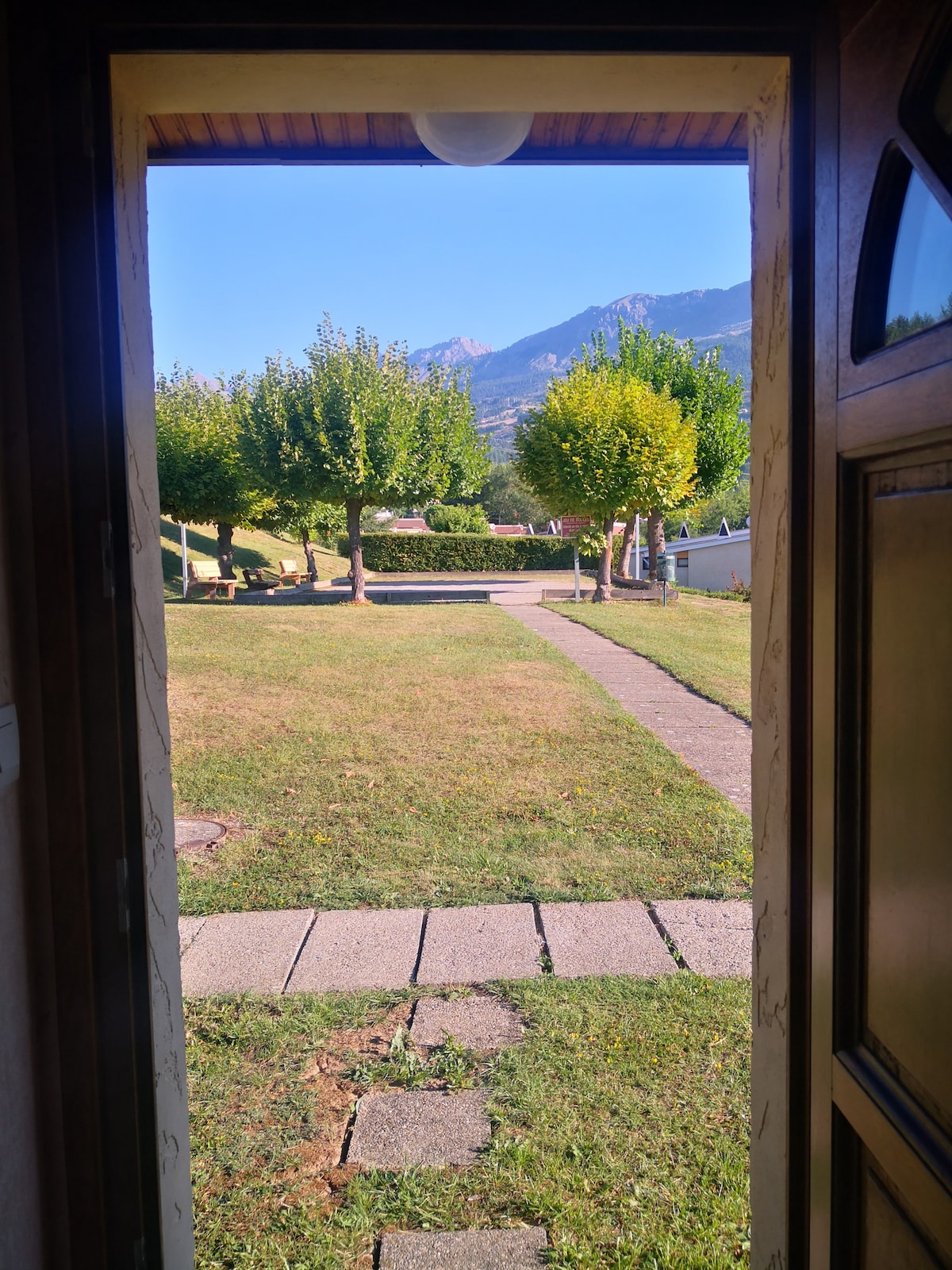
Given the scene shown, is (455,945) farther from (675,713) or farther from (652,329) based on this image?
(652,329)

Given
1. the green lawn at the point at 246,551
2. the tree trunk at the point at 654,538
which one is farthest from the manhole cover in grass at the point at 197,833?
the green lawn at the point at 246,551

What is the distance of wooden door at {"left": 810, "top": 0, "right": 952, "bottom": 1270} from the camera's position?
945 millimetres

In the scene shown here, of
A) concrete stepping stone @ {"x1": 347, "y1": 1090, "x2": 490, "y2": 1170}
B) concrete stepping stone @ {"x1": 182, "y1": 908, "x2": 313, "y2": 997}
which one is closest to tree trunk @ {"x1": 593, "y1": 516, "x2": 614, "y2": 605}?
concrete stepping stone @ {"x1": 182, "y1": 908, "x2": 313, "y2": 997}

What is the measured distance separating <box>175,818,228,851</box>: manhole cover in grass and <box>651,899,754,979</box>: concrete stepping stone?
2.50 meters

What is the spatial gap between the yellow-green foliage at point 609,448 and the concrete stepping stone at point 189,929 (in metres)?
13.9

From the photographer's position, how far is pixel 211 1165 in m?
2.36

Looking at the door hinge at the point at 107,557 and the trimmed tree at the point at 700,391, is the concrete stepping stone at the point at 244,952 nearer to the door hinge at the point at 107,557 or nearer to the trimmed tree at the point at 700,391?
the door hinge at the point at 107,557

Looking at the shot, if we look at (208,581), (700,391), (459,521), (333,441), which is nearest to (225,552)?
(208,581)

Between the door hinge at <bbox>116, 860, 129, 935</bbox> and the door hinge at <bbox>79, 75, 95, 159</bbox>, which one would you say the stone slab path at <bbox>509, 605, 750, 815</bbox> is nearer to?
the door hinge at <bbox>116, 860, 129, 935</bbox>

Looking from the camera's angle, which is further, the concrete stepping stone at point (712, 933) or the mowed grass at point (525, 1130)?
the concrete stepping stone at point (712, 933)

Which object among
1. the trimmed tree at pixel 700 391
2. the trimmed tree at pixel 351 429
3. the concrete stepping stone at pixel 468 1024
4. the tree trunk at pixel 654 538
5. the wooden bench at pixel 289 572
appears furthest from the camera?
the trimmed tree at pixel 700 391

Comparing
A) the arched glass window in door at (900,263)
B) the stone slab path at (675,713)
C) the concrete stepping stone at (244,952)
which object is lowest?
the concrete stepping stone at (244,952)

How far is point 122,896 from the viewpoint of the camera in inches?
57.5

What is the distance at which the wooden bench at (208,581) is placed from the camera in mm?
18297
